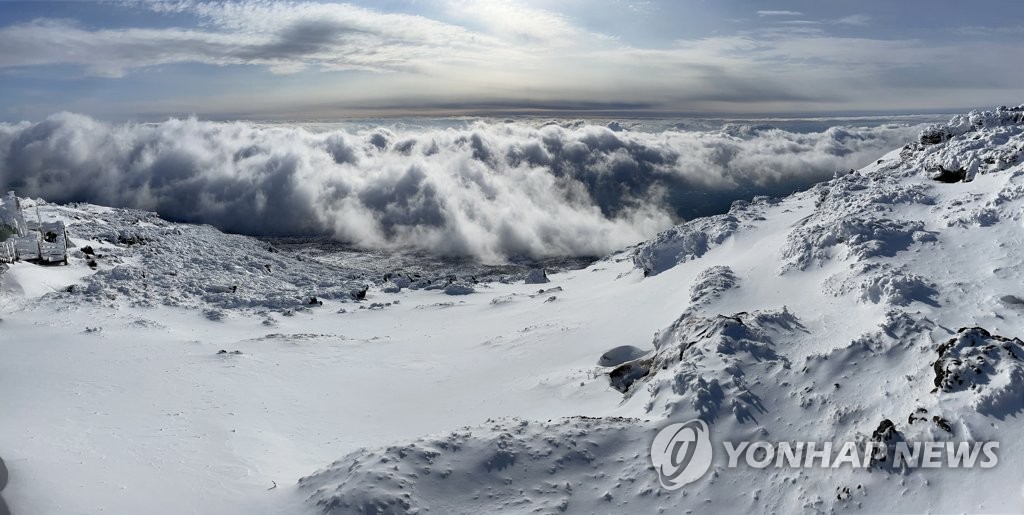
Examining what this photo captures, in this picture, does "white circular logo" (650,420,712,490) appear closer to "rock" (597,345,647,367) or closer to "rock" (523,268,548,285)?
"rock" (597,345,647,367)

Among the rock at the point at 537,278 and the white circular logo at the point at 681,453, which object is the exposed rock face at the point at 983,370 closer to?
the white circular logo at the point at 681,453

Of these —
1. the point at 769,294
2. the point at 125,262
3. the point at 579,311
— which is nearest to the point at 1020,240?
the point at 769,294

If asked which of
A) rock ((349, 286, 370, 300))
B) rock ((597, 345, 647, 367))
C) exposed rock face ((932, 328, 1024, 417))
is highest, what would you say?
exposed rock face ((932, 328, 1024, 417))

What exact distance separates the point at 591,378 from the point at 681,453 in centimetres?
831

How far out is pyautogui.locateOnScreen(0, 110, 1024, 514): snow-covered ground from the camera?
15.6m

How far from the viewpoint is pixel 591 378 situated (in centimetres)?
2475

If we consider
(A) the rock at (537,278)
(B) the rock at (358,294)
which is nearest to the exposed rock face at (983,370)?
(B) the rock at (358,294)

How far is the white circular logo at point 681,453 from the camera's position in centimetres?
1594

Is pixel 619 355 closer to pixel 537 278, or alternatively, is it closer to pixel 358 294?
pixel 358 294

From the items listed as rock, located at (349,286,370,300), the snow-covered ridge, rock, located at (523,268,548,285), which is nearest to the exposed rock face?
the snow-covered ridge

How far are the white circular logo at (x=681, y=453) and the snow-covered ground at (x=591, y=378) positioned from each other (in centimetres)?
30

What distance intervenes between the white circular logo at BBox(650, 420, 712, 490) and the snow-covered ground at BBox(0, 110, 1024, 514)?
0.30m

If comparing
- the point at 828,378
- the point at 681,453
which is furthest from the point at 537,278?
the point at 681,453

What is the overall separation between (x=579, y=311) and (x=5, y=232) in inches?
1830
